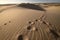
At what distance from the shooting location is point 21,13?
5.38 meters

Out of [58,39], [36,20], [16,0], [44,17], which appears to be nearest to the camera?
[58,39]

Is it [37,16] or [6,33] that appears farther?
[37,16]

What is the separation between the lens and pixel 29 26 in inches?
169

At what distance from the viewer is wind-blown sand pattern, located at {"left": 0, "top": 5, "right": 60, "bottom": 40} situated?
12.9 feet

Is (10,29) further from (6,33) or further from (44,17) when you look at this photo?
(44,17)

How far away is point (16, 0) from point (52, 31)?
6.35 m

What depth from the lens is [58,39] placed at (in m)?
3.85

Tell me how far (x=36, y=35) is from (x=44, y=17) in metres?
1.16

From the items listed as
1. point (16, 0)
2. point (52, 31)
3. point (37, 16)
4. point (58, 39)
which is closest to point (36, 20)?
point (37, 16)

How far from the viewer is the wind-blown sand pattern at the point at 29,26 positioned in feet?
12.9

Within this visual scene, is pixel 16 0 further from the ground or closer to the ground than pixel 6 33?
closer to the ground

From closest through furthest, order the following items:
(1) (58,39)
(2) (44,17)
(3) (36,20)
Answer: (1) (58,39), (3) (36,20), (2) (44,17)

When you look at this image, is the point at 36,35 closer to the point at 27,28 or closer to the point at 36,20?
the point at 27,28

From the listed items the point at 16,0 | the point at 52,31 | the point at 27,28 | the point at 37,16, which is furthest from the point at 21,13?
the point at 16,0
